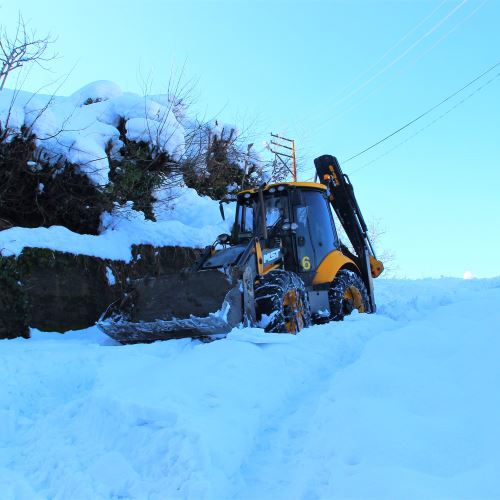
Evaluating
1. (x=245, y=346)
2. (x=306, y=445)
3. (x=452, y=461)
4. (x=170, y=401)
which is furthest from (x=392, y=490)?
(x=245, y=346)

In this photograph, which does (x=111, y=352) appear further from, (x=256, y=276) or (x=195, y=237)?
(x=195, y=237)

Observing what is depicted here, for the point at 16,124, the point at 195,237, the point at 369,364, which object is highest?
the point at 16,124

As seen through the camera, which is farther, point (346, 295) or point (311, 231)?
point (346, 295)

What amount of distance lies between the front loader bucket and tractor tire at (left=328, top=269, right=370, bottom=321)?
2453 millimetres

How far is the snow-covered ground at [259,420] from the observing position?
260 centimetres

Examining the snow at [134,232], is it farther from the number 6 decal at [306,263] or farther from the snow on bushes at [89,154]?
the number 6 decal at [306,263]

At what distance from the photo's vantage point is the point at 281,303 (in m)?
6.37

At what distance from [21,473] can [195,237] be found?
8263 mm

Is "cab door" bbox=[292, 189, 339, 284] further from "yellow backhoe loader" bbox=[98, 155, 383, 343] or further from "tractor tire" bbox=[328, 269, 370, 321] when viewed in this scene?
"tractor tire" bbox=[328, 269, 370, 321]

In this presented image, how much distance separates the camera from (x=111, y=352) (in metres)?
5.30

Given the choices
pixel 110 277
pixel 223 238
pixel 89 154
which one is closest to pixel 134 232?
pixel 110 277

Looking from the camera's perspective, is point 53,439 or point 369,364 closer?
point 53,439

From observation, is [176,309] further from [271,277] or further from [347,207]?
[347,207]

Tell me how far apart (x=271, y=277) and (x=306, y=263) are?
145cm
